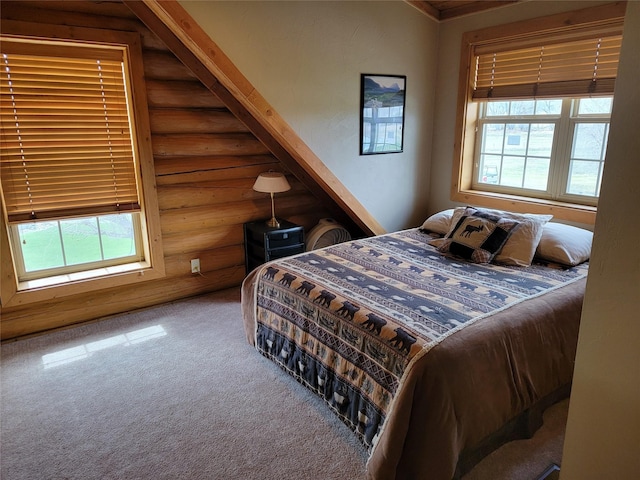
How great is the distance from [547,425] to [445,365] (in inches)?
34.2

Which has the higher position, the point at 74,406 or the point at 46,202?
the point at 46,202

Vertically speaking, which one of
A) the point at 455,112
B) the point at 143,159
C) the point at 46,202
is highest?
the point at 455,112

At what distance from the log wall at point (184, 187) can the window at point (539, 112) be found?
66.5 inches

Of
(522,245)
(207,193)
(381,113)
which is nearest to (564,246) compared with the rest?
(522,245)

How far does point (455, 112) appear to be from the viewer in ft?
12.5

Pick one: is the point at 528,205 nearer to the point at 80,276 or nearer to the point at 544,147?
the point at 544,147

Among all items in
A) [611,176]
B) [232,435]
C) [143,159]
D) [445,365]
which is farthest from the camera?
[143,159]

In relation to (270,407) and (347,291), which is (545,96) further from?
(270,407)

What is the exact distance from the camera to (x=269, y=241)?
11.3 ft

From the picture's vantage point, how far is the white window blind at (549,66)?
2887 mm


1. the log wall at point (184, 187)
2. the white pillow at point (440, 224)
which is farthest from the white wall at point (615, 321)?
the log wall at point (184, 187)

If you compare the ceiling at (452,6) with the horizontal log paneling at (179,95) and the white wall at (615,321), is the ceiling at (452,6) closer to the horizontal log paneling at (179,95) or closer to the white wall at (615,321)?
the horizontal log paneling at (179,95)

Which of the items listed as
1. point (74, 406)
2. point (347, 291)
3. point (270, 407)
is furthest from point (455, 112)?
point (74, 406)

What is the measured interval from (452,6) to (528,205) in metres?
1.78
